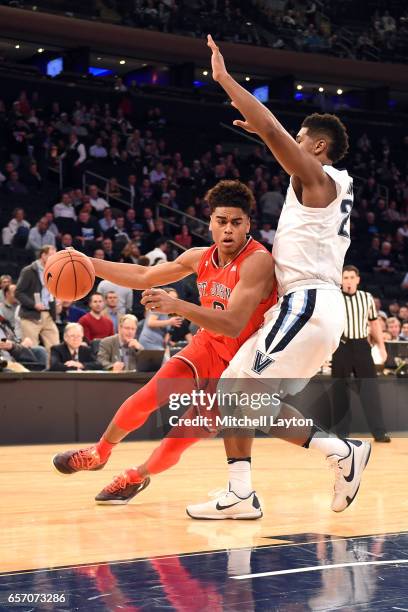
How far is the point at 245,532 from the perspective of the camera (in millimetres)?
4551

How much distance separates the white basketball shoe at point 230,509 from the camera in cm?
495

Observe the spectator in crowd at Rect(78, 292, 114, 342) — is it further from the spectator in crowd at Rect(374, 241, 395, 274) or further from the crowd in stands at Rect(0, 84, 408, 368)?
the spectator in crowd at Rect(374, 241, 395, 274)

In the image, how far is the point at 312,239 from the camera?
4.66 meters

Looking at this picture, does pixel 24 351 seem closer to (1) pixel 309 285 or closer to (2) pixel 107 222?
(1) pixel 309 285

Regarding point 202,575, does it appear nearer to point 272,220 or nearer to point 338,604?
point 338,604

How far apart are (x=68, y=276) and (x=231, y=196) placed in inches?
35.1

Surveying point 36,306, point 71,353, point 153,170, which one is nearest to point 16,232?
point 36,306

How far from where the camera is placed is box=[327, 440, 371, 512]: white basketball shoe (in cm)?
480

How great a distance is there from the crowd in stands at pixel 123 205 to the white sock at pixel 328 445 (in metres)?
5.35

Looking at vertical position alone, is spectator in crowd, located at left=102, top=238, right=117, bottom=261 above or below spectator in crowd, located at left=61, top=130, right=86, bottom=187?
below

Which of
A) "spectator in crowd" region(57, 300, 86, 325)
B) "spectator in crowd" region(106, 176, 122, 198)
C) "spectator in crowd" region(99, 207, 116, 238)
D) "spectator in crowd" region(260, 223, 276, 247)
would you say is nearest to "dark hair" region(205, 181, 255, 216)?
"spectator in crowd" region(57, 300, 86, 325)

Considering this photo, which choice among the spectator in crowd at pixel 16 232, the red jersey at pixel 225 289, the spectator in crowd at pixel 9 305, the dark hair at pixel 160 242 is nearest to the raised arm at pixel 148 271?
the red jersey at pixel 225 289

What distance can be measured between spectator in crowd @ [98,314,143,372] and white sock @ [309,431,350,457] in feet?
18.4

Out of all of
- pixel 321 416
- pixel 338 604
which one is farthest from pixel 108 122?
pixel 338 604
